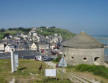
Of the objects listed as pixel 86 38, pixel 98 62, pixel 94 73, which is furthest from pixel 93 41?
pixel 94 73

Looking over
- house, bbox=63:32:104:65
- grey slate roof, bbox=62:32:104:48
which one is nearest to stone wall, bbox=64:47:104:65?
house, bbox=63:32:104:65

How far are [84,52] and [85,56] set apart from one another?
457 millimetres

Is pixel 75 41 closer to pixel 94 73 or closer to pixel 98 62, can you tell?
pixel 98 62

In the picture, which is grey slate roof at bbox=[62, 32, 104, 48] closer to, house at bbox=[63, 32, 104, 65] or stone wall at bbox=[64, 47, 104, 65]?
house at bbox=[63, 32, 104, 65]

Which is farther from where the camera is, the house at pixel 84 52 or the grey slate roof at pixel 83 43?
the grey slate roof at pixel 83 43

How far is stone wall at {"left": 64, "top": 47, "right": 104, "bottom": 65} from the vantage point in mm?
19844

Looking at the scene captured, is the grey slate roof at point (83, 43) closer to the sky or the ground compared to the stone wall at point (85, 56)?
closer to the sky

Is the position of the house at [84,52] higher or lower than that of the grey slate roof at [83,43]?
lower

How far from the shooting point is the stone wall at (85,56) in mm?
19844

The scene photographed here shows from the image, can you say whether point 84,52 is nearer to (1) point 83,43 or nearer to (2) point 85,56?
(2) point 85,56

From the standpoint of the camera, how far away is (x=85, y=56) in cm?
1988

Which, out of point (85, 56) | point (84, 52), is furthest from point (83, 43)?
point (85, 56)

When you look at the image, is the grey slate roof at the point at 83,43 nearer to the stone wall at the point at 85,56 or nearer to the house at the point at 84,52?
the house at the point at 84,52

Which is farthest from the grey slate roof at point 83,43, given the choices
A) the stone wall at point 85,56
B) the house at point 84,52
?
the stone wall at point 85,56
